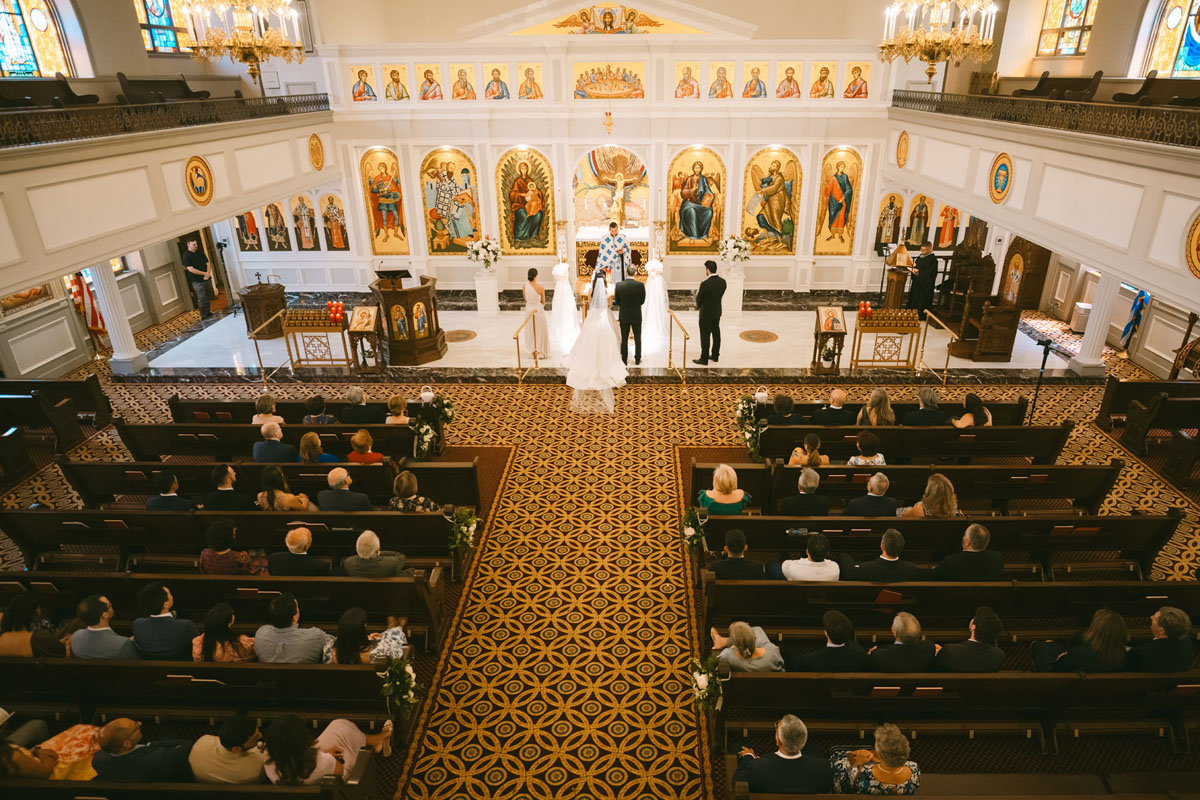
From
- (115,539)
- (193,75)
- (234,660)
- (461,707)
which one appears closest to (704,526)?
(461,707)

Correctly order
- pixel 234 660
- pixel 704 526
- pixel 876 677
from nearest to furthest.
A: pixel 876 677, pixel 234 660, pixel 704 526

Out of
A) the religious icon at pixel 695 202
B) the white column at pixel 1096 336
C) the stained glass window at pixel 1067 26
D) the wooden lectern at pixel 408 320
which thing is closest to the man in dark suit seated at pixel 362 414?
the wooden lectern at pixel 408 320

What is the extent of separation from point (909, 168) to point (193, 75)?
1590cm

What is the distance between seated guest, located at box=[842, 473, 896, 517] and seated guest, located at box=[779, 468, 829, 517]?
0.27 m

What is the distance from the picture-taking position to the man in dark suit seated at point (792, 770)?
12.3 feet

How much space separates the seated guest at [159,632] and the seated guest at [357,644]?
0.98 m

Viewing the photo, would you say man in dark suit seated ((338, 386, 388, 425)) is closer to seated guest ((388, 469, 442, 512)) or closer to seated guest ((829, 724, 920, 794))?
seated guest ((388, 469, 442, 512))

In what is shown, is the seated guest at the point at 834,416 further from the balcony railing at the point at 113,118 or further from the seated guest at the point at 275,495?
the balcony railing at the point at 113,118

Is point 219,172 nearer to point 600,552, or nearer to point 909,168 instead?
point 600,552

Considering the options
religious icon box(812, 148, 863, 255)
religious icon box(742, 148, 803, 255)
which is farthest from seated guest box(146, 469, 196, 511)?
religious icon box(812, 148, 863, 255)

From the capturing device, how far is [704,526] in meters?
6.11

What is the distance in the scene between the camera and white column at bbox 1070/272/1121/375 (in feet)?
36.7

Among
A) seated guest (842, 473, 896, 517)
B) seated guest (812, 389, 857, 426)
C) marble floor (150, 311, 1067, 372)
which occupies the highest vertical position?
seated guest (842, 473, 896, 517)

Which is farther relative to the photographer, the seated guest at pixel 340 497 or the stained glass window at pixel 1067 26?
Answer: the stained glass window at pixel 1067 26
